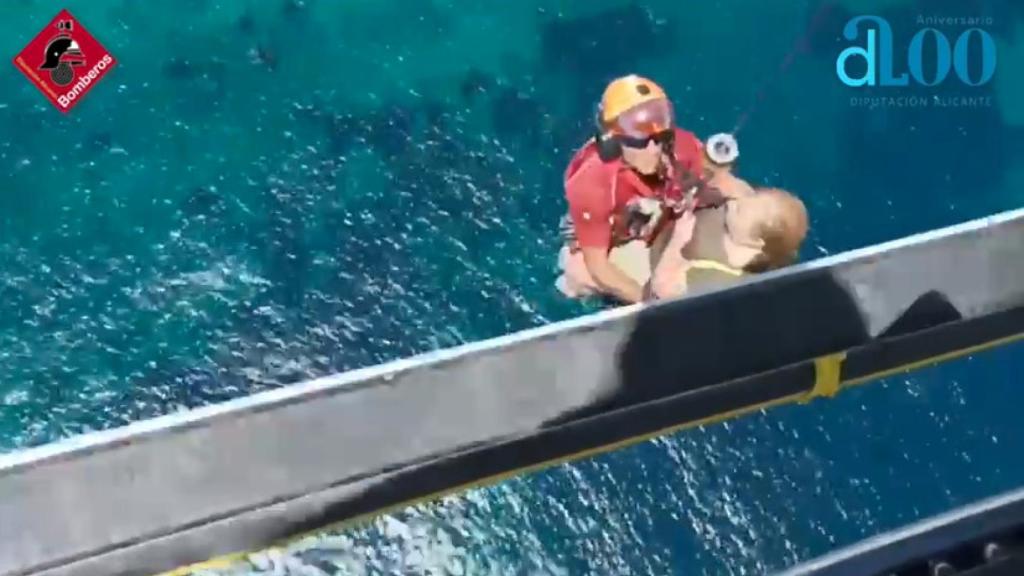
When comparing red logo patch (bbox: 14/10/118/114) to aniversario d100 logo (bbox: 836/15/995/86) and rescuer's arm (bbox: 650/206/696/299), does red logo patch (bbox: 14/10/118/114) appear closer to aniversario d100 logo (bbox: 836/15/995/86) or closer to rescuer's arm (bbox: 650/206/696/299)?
rescuer's arm (bbox: 650/206/696/299)

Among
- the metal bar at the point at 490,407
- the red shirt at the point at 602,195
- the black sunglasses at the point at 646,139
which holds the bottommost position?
the metal bar at the point at 490,407

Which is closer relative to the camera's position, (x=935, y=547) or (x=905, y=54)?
(x=935, y=547)

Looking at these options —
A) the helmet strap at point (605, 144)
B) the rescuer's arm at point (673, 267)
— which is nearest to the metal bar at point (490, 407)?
the rescuer's arm at point (673, 267)

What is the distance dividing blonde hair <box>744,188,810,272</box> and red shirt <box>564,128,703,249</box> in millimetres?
74

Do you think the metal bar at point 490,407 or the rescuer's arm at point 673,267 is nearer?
the metal bar at point 490,407

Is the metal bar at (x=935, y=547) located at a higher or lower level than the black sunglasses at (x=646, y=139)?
lower

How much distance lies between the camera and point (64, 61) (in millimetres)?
808

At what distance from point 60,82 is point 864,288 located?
1.94 feet

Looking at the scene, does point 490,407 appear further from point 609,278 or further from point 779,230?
point 779,230

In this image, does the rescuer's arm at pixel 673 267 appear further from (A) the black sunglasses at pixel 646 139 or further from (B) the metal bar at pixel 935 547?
(B) the metal bar at pixel 935 547

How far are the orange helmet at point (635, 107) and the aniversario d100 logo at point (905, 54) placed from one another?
153 mm

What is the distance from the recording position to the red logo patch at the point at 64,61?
795 millimetres

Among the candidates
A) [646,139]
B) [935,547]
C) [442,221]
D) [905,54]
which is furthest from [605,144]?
[935,547]

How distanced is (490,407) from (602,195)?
17cm
